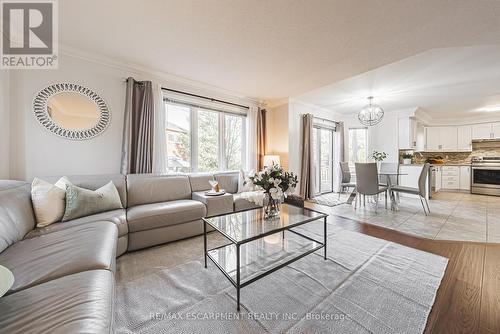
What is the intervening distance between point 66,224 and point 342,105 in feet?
18.6

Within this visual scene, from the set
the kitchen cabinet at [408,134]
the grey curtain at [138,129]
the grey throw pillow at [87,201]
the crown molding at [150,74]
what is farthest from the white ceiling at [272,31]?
the kitchen cabinet at [408,134]

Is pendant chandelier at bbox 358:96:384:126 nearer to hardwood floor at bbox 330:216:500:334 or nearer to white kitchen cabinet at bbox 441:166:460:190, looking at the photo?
hardwood floor at bbox 330:216:500:334

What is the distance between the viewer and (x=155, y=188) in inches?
108

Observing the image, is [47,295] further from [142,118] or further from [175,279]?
[142,118]

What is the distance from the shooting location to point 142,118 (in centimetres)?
291

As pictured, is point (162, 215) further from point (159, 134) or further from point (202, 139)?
point (202, 139)

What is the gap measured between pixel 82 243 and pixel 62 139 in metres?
1.91

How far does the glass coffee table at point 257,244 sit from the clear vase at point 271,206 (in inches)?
2.3

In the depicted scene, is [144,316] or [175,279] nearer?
[144,316]

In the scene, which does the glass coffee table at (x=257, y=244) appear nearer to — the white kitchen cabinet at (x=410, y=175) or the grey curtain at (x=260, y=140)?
the grey curtain at (x=260, y=140)

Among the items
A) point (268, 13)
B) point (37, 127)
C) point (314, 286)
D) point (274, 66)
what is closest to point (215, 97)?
point (274, 66)

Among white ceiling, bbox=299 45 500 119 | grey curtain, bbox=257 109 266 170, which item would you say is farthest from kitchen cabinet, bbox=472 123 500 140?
grey curtain, bbox=257 109 266 170

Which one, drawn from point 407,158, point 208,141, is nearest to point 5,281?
point 208,141

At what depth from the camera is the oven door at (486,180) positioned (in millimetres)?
5246
